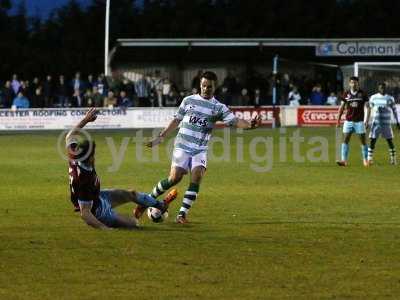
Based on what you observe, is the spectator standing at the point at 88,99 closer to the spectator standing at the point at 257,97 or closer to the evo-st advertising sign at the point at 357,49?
the spectator standing at the point at 257,97

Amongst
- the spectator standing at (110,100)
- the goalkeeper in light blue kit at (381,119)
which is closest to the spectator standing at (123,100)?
the spectator standing at (110,100)

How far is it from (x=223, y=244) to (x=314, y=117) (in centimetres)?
3050

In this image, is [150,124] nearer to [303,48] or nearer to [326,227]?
[303,48]

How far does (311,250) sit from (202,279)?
2.00 m

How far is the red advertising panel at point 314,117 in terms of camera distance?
136ft

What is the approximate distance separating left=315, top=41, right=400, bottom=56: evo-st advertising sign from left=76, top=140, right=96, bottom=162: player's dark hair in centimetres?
3808

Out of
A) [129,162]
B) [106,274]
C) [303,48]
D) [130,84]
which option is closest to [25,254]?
[106,274]

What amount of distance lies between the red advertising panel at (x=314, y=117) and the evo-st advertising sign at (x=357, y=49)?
8538 mm

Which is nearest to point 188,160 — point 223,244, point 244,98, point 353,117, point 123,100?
point 223,244

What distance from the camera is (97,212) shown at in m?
12.5

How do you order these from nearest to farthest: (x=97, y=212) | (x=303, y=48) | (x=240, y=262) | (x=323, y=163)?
1. (x=240, y=262)
2. (x=97, y=212)
3. (x=323, y=163)
4. (x=303, y=48)

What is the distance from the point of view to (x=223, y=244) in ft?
38.0

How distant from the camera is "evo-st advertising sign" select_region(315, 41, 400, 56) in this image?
162ft

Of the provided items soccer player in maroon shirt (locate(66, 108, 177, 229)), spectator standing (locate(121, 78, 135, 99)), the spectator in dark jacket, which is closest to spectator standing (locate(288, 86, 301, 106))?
spectator standing (locate(121, 78, 135, 99))
